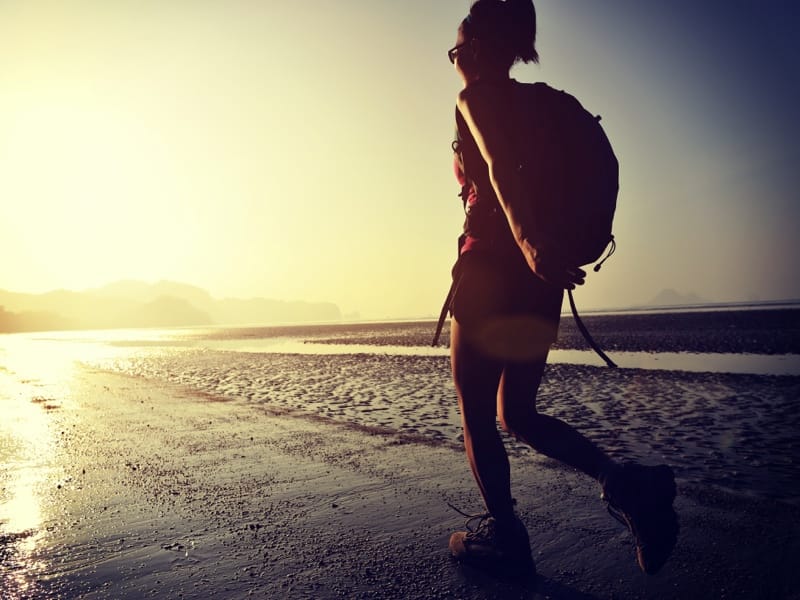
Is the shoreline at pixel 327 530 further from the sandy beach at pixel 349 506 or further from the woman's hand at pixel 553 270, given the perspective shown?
the woman's hand at pixel 553 270

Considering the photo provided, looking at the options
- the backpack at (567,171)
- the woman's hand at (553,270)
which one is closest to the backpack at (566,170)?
the backpack at (567,171)

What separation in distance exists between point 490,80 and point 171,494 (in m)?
3.86

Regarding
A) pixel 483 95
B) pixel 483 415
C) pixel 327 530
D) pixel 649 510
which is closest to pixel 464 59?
pixel 483 95

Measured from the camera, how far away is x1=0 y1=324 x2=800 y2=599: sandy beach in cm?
241

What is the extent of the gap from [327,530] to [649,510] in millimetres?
1983

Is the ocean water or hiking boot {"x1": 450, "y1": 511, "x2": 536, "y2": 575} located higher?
hiking boot {"x1": 450, "y1": 511, "x2": 536, "y2": 575}

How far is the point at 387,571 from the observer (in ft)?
8.27

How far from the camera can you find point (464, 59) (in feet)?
7.38

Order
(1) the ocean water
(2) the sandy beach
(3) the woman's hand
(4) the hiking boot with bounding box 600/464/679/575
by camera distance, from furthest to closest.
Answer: (1) the ocean water
(2) the sandy beach
(4) the hiking boot with bounding box 600/464/679/575
(3) the woman's hand

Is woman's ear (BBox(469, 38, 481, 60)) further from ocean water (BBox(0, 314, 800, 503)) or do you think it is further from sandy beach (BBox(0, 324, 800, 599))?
ocean water (BBox(0, 314, 800, 503))

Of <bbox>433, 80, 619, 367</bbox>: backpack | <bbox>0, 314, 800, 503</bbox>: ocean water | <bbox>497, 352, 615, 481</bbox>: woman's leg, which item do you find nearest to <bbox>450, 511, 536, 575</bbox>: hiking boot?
<bbox>497, 352, 615, 481</bbox>: woman's leg

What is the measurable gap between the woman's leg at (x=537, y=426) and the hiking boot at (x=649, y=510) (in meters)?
0.12

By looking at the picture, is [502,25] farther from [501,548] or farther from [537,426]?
[501,548]

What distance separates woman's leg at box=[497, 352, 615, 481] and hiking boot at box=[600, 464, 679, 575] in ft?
0.41
